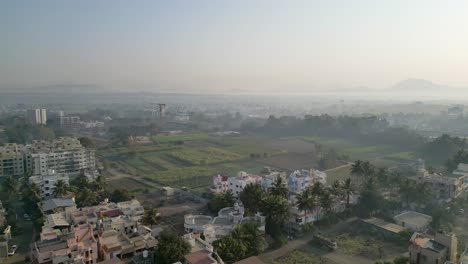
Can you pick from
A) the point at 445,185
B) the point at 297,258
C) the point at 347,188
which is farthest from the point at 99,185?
the point at 445,185

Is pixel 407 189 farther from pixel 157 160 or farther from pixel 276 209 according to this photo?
pixel 157 160

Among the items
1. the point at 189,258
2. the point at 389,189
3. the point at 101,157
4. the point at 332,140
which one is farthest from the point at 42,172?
the point at 332,140

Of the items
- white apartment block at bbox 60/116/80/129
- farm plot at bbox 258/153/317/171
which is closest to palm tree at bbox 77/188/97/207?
farm plot at bbox 258/153/317/171

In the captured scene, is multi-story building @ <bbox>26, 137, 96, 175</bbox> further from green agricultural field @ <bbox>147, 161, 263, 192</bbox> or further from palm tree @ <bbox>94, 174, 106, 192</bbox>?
palm tree @ <bbox>94, 174, 106, 192</bbox>

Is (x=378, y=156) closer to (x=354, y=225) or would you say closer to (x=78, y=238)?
(x=354, y=225)

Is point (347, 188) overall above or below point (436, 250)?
above

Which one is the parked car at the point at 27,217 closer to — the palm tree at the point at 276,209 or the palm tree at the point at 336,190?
the palm tree at the point at 276,209

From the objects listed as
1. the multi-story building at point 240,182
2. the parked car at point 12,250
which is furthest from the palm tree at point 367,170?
the parked car at point 12,250
